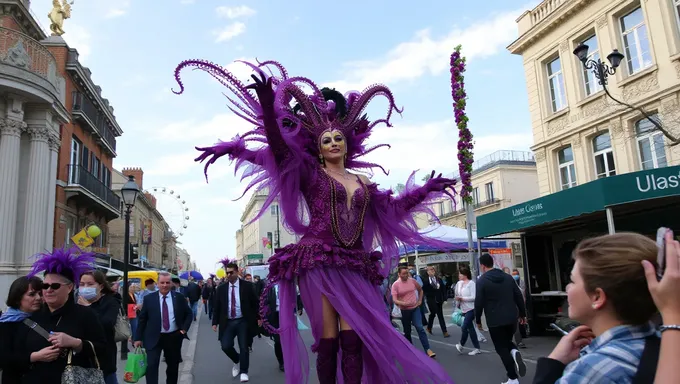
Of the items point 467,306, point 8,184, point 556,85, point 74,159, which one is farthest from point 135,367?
point 74,159

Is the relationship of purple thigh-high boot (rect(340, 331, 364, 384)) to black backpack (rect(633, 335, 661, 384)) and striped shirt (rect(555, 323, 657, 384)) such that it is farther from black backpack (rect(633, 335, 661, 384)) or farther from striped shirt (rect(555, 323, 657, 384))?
black backpack (rect(633, 335, 661, 384))

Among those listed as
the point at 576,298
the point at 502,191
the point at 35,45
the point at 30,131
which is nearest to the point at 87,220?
the point at 30,131

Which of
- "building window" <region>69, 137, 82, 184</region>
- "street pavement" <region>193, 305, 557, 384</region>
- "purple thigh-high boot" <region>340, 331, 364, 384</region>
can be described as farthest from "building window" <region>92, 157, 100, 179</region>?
"purple thigh-high boot" <region>340, 331, 364, 384</region>

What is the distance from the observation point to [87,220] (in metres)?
24.6

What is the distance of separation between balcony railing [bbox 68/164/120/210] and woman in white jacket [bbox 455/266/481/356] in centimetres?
1772

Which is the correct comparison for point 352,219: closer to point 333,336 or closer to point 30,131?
point 333,336

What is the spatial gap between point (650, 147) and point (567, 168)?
12.7 feet

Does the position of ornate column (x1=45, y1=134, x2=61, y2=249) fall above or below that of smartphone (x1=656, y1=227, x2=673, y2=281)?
above

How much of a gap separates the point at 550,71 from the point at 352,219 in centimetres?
1982

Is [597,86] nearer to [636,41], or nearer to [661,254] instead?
[636,41]

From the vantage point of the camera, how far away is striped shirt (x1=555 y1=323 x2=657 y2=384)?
1351mm

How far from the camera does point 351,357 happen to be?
3.10 metres

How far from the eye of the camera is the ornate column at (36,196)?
53.6ft

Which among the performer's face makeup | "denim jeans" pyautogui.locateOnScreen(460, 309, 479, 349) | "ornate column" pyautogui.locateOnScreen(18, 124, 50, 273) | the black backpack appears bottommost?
"denim jeans" pyautogui.locateOnScreen(460, 309, 479, 349)
